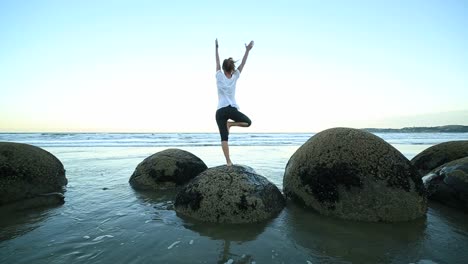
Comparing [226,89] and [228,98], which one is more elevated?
[226,89]

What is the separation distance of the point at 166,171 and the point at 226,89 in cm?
268

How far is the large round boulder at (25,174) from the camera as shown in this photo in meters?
5.61

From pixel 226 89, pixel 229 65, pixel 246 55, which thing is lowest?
pixel 226 89

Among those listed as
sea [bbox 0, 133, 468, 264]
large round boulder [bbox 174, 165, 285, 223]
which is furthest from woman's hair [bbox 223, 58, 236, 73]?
sea [bbox 0, 133, 468, 264]

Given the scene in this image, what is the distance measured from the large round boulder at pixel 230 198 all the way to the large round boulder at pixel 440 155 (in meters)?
4.25

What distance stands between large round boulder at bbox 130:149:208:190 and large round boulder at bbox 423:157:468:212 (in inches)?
197

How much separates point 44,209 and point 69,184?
85.9 inches

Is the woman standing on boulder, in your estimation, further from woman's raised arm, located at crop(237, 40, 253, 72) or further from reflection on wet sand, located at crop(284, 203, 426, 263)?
reflection on wet sand, located at crop(284, 203, 426, 263)

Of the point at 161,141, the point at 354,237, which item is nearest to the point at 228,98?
the point at 354,237

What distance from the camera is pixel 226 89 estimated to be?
5.57 meters

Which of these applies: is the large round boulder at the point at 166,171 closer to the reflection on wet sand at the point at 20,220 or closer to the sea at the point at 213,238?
the sea at the point at 213,238

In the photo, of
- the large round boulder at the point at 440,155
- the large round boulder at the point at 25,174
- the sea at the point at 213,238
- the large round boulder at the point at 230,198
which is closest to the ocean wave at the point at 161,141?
the large round boulder at the point at 25,174

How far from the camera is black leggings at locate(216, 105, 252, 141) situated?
569cm

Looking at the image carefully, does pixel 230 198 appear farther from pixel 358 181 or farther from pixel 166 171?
pixel 166 171
